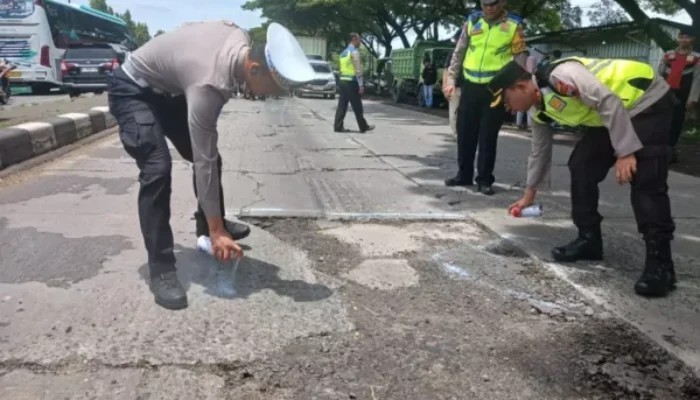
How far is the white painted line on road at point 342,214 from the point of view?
4754mm

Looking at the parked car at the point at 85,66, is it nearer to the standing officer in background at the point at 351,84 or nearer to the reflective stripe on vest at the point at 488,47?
the standing officer in background at the point at 351,84

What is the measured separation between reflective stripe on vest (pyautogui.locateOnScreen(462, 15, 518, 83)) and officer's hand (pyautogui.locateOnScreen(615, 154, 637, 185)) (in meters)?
2.29

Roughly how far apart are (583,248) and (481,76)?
2.26m

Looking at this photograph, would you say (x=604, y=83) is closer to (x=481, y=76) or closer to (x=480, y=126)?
(x=481, y=76)

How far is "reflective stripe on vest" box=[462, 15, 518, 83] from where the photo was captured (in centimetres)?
536

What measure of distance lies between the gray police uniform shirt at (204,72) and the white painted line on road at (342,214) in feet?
6.06

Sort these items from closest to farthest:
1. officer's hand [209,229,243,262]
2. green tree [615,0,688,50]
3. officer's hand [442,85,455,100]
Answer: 1. officer's hand [209,229,243,262]
2. officer's hand [442,85,455,100]
3. green tree [615,0,688,50]

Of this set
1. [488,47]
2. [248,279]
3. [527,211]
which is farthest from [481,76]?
[248,279]

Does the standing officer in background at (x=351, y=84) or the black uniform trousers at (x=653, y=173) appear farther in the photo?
the standing officer in background at (x=351, y=84)

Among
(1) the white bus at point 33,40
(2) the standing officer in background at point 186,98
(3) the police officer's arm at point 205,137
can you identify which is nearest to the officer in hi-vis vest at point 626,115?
(2) the standing officer in background at point 186,98

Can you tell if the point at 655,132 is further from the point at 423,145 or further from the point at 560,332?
the point at 423,145

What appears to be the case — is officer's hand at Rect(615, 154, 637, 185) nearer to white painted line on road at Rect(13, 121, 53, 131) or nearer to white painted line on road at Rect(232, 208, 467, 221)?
white painted line on road at Rect(232, 208, 467, 221)

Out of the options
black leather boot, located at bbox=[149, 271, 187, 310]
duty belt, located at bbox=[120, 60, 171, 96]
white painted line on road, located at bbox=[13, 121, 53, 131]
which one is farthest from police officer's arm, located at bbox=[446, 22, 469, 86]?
white painted line on road, located at bbox=[13, 121, 53, 131]

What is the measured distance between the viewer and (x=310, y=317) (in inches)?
115
